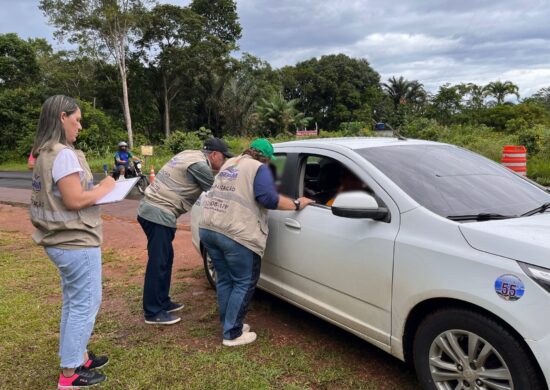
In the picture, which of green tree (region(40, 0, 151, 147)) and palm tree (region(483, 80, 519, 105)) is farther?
palm tree (region(483, 80, 519, 105))

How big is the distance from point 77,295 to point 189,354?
102 cm

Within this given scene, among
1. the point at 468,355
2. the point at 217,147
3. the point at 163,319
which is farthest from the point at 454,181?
the point at 163,319

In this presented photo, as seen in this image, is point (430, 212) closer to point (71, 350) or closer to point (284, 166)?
point (284, 166)

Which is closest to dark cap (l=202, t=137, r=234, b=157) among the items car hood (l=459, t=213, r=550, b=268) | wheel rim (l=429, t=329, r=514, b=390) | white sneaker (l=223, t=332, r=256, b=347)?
white sneaker (l=223, t=332, r=256, b=347)

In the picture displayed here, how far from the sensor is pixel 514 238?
2.23 meters

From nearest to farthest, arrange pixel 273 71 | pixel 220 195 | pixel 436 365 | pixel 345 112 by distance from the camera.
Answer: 1. pixel 436 365
2. pixel 220 195
3. pixel 273 71
4. pixel 345 112

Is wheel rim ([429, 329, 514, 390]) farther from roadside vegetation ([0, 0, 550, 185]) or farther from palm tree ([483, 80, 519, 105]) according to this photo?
palm tree ([483, 80, 519, 105])

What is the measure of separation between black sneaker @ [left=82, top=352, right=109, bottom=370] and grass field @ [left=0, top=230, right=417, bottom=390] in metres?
0.06

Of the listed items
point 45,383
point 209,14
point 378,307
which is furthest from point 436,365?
point 209,14

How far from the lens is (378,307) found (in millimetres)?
2779

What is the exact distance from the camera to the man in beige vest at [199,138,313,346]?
3.30m

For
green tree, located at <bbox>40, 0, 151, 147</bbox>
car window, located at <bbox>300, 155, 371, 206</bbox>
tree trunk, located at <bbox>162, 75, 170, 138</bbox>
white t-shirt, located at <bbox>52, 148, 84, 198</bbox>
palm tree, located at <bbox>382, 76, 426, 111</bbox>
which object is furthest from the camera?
→ palm tree, located at <bbox>382, 76, 426, 111</bbox>

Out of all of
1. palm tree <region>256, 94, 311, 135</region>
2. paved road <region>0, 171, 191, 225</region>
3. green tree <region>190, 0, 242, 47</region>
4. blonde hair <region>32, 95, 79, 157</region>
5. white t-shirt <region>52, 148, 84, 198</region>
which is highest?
green tree <region>190, 0, 242, 47</region>

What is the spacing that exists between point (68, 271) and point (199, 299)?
2.05 metres
